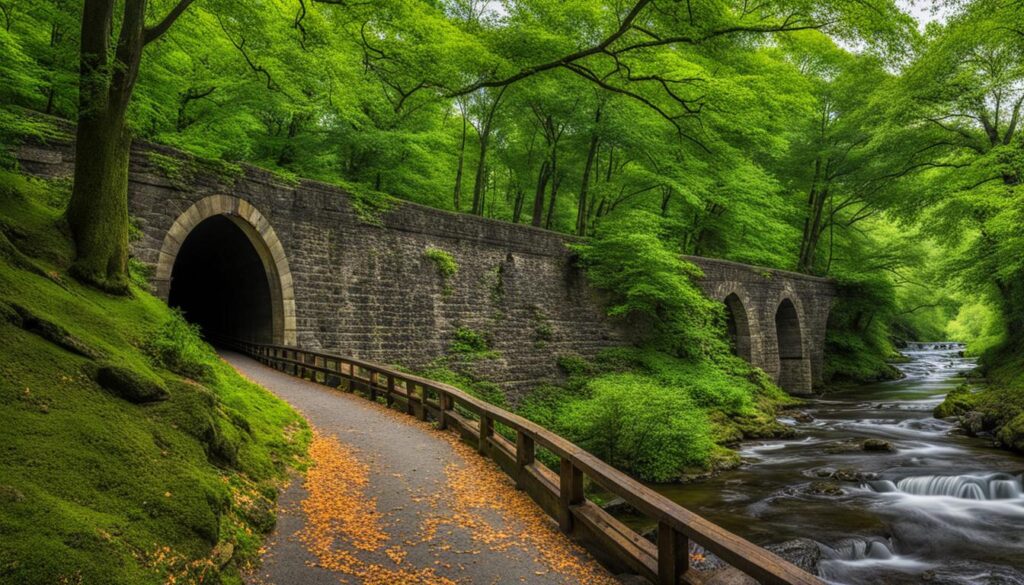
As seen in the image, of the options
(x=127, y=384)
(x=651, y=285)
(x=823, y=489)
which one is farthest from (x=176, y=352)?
(x=651, y=285)

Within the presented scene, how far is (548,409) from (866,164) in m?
19.0

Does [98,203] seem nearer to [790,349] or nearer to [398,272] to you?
[398,272]

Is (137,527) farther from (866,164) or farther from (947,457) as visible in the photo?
(866,164)

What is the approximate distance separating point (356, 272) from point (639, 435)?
7.32 meters

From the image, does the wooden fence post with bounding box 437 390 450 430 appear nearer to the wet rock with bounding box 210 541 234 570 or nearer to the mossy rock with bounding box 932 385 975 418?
the wet rock with bounding box 210 541 234 570

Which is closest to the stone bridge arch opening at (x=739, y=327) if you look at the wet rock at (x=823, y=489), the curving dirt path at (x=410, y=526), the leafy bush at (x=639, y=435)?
the leafy bush at (x=639, y=435)

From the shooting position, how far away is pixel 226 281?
16.3 metres

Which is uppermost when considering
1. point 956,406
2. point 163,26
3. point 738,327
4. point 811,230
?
point 811,230

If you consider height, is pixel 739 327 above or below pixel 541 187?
below

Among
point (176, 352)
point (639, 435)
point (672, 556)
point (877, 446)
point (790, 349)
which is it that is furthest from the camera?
point (790, 349)

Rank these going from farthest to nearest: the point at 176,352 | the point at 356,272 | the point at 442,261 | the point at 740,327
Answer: the point at 740,327
the point at 442,261
the point at 356,272
the point at 176,352

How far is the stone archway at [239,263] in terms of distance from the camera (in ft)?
34.7

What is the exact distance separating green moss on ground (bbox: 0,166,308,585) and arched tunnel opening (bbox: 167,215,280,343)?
7.63 m

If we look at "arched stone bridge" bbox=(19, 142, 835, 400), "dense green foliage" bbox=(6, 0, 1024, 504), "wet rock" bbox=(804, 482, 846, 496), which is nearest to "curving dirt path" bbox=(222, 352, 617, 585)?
"dense green foliage" bbox=(6, 0, 1024, 504)
